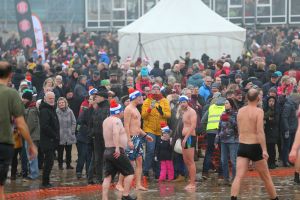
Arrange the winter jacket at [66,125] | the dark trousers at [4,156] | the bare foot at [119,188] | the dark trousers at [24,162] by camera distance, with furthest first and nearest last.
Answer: the winter jacket at [66,125], the dark trousers at [24,162], the bare foot at [119,188], the dark trousers at [4,156]

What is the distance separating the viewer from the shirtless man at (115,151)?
13.8m

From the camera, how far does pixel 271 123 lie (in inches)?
725

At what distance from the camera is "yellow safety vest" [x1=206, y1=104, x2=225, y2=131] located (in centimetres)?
1703

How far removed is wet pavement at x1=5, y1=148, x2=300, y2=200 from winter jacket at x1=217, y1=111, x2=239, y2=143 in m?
0.84

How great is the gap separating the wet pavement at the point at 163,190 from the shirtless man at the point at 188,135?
30 centimetres

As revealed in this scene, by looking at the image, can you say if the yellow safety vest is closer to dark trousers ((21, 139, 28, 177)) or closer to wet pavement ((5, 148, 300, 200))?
wet pavement ((5, 148, 300, 200))

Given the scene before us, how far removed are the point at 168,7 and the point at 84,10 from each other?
15.7 m

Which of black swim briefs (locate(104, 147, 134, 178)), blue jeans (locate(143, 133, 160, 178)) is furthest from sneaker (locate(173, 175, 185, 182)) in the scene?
black swim briefs (locate(104, 147, 134, 178))

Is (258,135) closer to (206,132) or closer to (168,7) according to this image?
(206,132)

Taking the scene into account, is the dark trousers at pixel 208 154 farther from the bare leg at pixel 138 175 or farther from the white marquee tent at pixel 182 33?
the white marquee tent at pixel 182 33

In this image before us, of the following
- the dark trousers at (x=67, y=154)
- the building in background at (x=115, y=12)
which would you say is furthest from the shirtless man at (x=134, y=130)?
the building in background at (x=115, y=12)

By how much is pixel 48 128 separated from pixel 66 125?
2020 millimetres

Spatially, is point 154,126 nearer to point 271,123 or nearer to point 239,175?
point 271,123

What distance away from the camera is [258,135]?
13.3m
